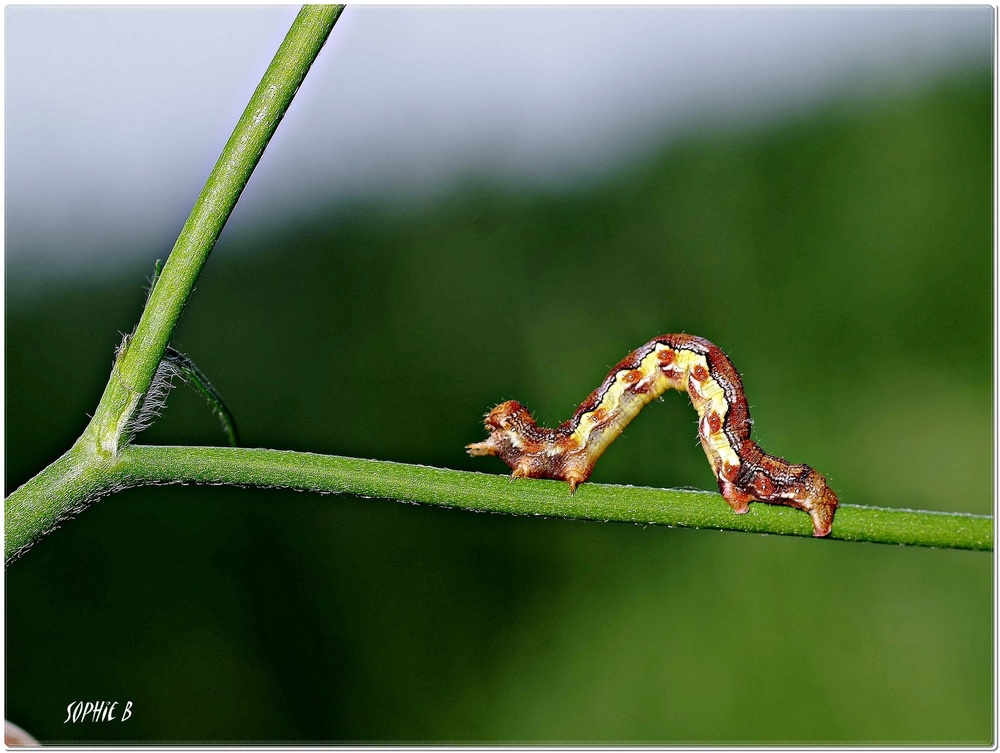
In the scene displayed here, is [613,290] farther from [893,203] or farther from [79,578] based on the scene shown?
[79,578]

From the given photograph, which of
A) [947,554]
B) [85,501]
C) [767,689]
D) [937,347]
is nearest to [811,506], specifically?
[85,501]

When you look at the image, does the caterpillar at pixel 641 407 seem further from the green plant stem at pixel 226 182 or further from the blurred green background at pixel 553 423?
the blurred green background at pixel 553 423

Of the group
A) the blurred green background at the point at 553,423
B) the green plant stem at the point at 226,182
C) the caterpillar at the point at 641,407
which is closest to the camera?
the green plant stem at the point at 226,182

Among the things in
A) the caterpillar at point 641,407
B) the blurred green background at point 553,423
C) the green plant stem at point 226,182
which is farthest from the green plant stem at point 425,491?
the blurred green background at point 553,423

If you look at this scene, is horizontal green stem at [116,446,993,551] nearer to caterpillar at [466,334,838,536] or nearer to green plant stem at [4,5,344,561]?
green plant stem at [4,5,344,561]

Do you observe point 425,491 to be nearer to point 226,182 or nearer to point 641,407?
point 226,182
